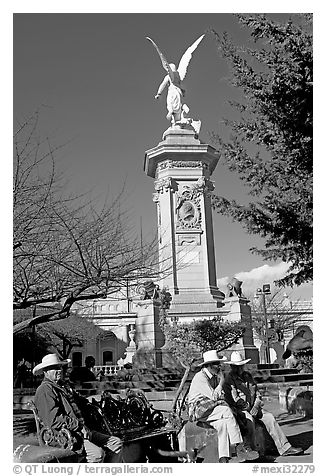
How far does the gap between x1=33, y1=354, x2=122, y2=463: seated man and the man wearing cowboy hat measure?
1448 mm

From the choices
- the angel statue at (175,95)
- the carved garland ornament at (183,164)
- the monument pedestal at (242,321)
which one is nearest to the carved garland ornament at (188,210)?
the carved garland ornament at (183,164)

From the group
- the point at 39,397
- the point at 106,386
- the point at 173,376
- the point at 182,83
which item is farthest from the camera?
the point at 182,83

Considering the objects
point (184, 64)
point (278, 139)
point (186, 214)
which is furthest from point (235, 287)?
point (278, 139)

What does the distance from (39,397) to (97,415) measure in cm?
66

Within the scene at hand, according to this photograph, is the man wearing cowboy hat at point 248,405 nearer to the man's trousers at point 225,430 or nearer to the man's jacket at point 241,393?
the man's jacket at point 241,393

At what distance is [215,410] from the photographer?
19.0 feet

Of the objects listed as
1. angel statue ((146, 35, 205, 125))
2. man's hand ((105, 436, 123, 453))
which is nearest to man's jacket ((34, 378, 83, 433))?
A: man's hand ((105, 436, 123, 453))

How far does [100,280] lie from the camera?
7664 millimetres

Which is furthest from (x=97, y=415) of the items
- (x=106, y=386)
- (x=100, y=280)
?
(x=106, y=386)

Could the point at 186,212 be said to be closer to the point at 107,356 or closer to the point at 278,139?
the point at 278,139

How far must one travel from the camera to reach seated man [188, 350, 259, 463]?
18.5 ft

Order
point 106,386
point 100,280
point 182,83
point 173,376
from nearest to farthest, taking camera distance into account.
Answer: point 100,280
point 106,386
point 173,376
point 182,83

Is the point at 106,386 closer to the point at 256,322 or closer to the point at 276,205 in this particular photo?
the point at 276,205

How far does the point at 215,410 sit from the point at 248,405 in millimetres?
1015
